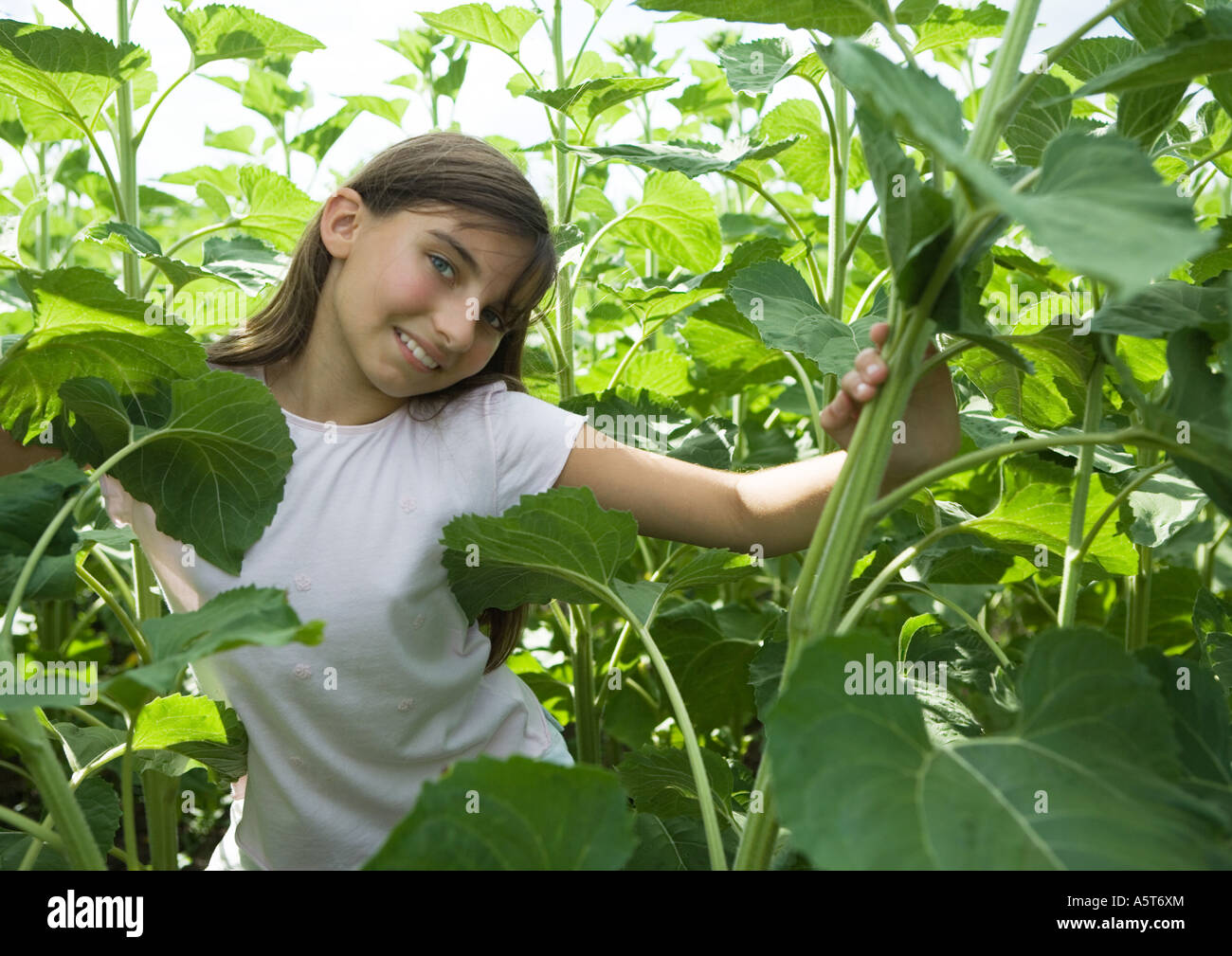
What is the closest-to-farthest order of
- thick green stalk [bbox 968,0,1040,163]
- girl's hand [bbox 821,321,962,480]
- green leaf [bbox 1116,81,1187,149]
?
thick green stalk [bbox 968,0,1040,163], green leaf [bbox 1116,81,1187,149], girl's hand [bbox 821,321,962,480]

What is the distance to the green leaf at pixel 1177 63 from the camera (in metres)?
0.63

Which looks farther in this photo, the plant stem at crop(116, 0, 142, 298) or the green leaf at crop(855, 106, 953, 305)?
the plant stem at crop(116, 0, 142, 298)

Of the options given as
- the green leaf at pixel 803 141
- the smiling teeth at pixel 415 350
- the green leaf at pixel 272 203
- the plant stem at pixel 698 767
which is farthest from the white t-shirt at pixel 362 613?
the green leaf at pixel 803 141

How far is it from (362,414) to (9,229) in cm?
85

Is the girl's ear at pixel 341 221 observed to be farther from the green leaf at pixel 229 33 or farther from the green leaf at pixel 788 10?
the green leaf at pixel 788 10

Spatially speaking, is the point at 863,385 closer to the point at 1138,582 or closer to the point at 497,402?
the point at 497,402

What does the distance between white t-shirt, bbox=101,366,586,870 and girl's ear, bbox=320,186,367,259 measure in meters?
0.20

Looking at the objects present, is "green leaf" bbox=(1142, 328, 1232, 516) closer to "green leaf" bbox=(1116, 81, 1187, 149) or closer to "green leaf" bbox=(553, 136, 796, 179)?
"green leaf" bbox=(1116, 81, 1187, 149)

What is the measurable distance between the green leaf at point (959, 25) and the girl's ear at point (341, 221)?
737 millimetres

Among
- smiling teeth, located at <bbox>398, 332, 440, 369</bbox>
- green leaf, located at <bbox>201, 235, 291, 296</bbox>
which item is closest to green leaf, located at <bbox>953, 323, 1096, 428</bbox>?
smiling teeth, located at <bbox>398, 332, 440, 369</bbox>

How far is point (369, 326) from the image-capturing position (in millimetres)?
1173

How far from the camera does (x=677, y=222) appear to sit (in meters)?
1.79

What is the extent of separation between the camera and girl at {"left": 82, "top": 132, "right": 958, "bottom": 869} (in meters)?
1.15
